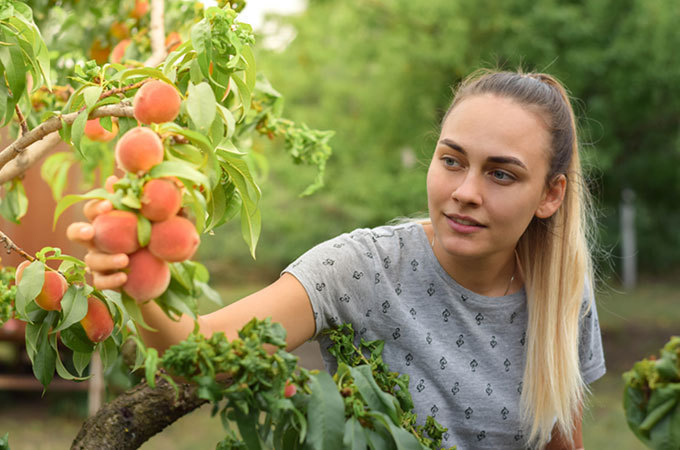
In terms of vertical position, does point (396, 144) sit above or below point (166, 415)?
below

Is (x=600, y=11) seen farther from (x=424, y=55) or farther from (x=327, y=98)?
(x=327, y=98)

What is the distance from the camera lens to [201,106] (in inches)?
40.8

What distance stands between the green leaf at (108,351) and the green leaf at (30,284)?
167 mm

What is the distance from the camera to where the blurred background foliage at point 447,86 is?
18.9ft

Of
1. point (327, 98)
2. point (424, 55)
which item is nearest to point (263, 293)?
point (424, 55)

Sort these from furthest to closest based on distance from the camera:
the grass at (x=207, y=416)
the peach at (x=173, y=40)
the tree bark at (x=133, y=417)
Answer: the grass at (x=207, y=416) → the peach at (x=173, y=40) → the tree bark at (x=133, y=417)

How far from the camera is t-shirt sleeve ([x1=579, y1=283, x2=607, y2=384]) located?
1.93m

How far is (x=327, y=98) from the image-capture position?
281 inches

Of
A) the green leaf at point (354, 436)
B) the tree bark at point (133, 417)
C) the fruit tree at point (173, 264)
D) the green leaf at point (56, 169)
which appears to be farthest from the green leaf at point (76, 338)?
the green leaf at point (56, 169)

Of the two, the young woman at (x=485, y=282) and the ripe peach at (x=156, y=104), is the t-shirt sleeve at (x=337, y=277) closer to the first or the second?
the young woman at (x=485, y=282)

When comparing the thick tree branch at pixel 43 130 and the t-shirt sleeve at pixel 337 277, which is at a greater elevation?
the thick tree branch at pixel 43 130

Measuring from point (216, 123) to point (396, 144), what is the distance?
5336mm

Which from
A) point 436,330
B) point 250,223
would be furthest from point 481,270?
point 250,223

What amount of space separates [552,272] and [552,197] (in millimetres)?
186
